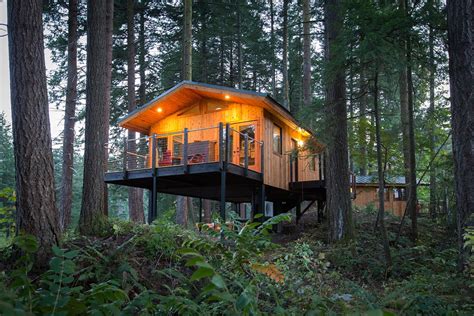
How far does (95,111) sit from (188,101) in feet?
21.0

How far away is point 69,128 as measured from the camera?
13031mm

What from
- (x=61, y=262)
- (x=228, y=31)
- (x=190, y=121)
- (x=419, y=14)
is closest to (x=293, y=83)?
(x=228, y=31)

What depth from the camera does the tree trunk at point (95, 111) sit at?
722cm

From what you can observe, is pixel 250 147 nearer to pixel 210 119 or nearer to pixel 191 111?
pixel 210 119

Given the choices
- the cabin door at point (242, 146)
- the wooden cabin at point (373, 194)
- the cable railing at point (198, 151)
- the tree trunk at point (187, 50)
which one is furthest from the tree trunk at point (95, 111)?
the wooden cabin at point (373, 194)

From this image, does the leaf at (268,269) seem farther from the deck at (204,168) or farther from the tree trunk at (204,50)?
the tree trunk at (204,50)

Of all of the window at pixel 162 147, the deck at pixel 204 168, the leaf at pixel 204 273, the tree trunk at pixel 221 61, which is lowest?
the leaf at pixel 204 273

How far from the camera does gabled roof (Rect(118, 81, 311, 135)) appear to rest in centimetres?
1233

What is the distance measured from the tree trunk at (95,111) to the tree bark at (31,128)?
292 centimetres

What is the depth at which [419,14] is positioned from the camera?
22.6ft

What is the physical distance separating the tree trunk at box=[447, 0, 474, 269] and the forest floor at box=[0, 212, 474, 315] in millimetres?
916

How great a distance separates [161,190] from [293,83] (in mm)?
14233

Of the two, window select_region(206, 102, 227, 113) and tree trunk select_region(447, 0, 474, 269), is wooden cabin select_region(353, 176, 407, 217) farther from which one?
tree trunk select_region(447, 0, 474, 269)

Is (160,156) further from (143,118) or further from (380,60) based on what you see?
(380,60)
